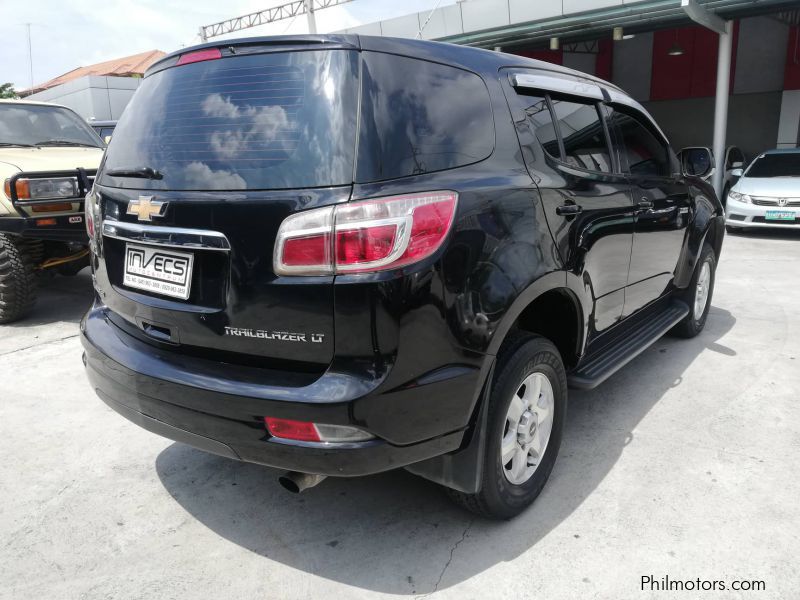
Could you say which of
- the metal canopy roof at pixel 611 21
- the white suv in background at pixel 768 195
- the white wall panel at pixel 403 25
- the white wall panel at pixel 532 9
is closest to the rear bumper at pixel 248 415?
the white suv in background at pixel 768 195

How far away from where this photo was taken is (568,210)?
2.61 metres

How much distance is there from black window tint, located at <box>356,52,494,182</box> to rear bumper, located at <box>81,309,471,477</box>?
0.70 metres

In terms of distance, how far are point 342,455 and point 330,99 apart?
1.09 meters

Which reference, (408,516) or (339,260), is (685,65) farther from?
(339,260)

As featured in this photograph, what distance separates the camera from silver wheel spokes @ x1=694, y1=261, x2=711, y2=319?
15.2 ft

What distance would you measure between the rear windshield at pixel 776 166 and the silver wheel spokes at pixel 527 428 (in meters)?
9.58

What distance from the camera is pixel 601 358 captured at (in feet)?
10.5

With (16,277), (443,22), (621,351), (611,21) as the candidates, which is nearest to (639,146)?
(621,351)

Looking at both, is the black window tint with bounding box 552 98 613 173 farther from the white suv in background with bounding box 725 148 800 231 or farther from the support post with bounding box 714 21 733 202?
the support post with bounding box 714 21 733 202

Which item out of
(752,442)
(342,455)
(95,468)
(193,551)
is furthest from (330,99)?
(752,442)

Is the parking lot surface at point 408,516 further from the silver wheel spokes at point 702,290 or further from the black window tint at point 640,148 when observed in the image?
the black window tint at point 640,148

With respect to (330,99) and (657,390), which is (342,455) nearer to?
(330,99)

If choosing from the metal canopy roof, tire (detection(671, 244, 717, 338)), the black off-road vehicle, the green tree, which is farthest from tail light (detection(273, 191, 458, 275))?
the green tree

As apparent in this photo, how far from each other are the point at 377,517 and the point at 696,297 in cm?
319
